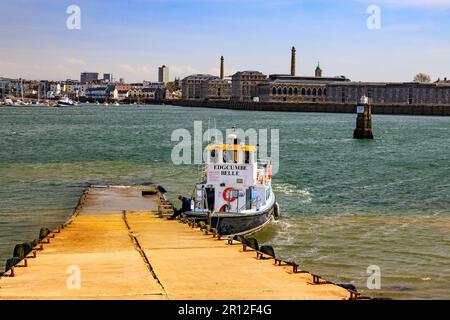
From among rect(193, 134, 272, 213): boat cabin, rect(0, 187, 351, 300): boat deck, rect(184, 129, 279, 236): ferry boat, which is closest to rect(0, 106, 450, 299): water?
rect(184, 129, 279, 236): ferry boat

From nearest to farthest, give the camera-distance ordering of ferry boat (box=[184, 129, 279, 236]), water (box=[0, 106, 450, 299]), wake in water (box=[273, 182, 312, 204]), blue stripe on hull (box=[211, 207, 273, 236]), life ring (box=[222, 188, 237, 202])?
water (box=[0, 106, 450, 299]) < blue stripe on hull (box=[211, 207, 273, 236]) < ferry boat (box=[184, 129, 279, 236]) < life ring (box=[222, 188, 237, 202]) < wake in water (box=[273, 182, 312, 204])

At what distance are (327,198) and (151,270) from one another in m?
29.3

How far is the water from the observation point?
89.5 feet

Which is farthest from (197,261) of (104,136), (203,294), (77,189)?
(104,136)

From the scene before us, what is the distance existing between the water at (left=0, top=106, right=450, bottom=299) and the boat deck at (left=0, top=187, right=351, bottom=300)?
522cm

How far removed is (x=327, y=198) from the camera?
45.6 meters

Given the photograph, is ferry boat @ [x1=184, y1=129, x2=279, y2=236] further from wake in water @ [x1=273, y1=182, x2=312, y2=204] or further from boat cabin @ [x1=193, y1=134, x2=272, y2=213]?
wake in water @ [x1=273, y1=182, x2=312, y2=204]

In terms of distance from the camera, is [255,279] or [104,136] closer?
[255,279]

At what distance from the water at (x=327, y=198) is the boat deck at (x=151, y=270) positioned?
5223 mm

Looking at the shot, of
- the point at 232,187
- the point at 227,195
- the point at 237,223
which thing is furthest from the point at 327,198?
the point at 237,223
